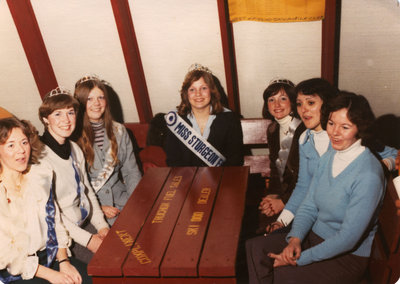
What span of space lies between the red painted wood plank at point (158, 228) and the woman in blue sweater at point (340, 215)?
2.06ft

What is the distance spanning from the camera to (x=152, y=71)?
3928mm

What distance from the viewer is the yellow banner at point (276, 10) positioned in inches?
129

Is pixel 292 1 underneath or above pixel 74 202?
above

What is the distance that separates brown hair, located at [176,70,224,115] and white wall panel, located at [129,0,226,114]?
1.58 ft

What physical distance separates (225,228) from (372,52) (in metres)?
2.17

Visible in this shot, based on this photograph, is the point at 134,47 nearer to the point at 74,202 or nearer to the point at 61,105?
the point at 61,105

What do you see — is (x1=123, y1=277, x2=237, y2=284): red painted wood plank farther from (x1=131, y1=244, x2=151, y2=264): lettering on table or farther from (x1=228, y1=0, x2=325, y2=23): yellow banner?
(x1=228, y1=0, x2=325, y2=23): yellow banner

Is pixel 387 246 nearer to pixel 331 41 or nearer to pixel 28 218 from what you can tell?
pixel 331 41

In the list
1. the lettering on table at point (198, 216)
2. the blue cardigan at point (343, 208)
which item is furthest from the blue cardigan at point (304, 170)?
the lettering on table at point (198, 216)

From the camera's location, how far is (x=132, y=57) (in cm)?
373

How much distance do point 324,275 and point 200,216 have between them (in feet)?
2.64

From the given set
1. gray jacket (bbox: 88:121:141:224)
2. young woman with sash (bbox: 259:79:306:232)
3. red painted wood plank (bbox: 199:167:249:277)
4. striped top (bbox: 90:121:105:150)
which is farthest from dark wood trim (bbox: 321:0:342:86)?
striped top (bbox: 90:121:105:150)

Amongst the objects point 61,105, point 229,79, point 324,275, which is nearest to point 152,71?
point 229,79

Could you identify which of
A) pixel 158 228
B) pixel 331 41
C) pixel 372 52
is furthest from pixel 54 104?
pixel 372 52
